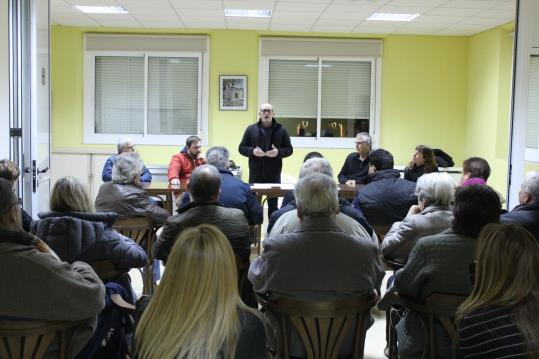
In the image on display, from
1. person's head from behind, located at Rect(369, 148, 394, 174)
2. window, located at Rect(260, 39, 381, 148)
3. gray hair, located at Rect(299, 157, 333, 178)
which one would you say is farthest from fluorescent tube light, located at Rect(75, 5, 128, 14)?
gray hair, located at Rect(299, 157, 333, 178)

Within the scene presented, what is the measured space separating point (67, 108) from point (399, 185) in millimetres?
6542

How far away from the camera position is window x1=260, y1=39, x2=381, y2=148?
918 centimetres

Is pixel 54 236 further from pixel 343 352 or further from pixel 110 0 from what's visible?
pixel 110 0

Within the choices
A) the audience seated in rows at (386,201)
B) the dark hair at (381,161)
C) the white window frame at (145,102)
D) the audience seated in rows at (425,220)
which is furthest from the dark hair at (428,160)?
the white window frame at (145,102)

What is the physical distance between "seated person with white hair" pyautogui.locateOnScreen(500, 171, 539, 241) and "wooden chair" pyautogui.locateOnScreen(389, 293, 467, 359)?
115 centimetres

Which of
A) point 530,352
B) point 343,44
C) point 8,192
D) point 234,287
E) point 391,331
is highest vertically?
point 343,44

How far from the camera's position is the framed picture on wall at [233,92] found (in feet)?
29.7

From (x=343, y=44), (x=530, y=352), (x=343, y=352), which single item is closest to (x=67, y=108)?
(x=343, y=44)

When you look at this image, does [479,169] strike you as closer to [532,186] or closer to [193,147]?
[532,186]

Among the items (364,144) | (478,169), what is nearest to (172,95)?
(364,144)

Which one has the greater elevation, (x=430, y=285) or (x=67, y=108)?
(x=67, y=108)

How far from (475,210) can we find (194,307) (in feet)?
4.47

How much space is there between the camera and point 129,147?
606 centimetres

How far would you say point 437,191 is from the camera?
10.7ft
